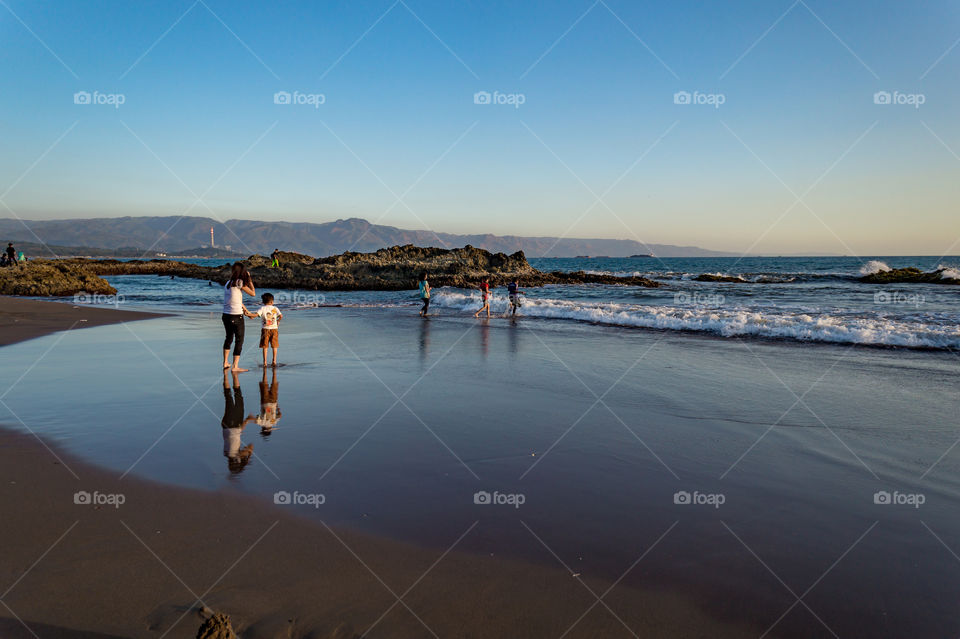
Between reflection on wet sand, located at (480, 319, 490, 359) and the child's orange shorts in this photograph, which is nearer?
the child's orange shorts

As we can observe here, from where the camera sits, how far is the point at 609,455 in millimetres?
5719

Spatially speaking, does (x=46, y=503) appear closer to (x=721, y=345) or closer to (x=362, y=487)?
(x=362, y=487)

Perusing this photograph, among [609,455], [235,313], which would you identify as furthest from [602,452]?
[235,313]

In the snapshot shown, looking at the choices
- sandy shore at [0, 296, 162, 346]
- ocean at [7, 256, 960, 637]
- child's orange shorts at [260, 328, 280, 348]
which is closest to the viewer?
ocean at [7, 256, 960, 637]

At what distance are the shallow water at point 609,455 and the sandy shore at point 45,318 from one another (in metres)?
3.74

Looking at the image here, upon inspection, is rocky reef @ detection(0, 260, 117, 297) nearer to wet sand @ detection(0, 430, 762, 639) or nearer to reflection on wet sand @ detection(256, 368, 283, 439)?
reflection on wet sand @ detection(256, 368, 283, 439)

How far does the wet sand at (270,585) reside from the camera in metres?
2.91

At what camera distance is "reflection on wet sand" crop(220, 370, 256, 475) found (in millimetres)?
5316

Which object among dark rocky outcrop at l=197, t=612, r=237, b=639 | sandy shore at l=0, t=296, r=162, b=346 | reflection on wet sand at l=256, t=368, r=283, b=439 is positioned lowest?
dark rocky outcrop at l=197, t=612, r=237, b=639

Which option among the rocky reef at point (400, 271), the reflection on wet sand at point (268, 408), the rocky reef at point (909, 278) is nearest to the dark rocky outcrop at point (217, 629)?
the reflection on wet sand at point (268, 408)

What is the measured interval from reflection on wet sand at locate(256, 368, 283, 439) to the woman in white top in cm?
110

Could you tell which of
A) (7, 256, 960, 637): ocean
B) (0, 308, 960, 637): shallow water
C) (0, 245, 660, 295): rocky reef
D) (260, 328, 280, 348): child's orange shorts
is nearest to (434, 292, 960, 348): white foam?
(7, 256, 960, 637): ocean

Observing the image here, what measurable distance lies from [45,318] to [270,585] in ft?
68.0

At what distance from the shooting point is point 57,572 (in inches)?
130
